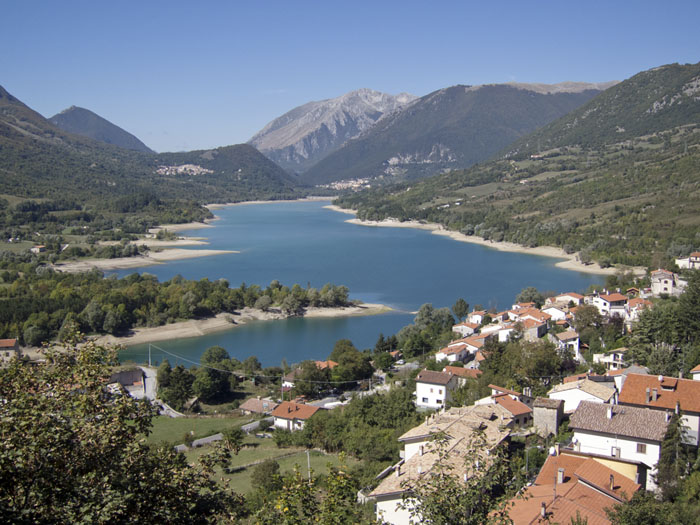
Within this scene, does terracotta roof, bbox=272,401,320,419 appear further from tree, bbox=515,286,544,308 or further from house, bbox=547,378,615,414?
tree, bbox=515,286,544,308

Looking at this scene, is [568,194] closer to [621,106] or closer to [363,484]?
[621,106]

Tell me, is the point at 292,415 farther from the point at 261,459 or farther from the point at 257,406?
the point at 261,459

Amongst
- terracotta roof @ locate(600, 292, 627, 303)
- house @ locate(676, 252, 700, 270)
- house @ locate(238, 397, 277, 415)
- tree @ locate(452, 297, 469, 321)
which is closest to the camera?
house @ locate(238, 397, 277, 415)

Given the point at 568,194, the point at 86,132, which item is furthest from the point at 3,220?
the point at 86,132

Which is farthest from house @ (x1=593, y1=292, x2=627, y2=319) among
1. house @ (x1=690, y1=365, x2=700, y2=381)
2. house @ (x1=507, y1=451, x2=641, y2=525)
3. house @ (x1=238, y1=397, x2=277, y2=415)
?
house @ (x1=507, y1=451, x2=641, y2=525)

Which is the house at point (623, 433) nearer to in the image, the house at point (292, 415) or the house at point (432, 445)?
the house at point (432, 445)

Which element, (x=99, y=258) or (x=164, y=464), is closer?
(x=164, y=464)
